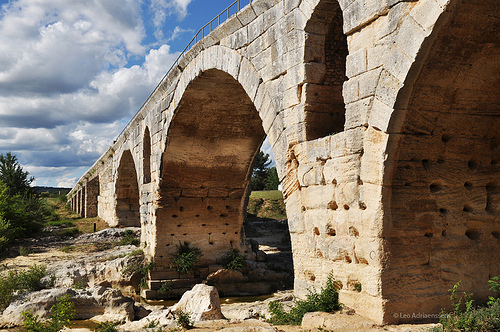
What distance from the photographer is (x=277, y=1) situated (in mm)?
7074

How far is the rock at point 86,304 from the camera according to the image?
832 centimetres

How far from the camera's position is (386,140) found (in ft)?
16.0

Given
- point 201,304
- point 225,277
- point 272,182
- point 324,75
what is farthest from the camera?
point 272,182

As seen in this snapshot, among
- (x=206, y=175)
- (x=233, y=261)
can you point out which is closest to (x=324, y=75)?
(x=206, y=175)

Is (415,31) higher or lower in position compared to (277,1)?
lower

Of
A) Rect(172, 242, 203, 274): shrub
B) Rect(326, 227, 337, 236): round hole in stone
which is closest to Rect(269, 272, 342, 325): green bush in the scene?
Rect(326, 227, 337, 236): round hole in stone

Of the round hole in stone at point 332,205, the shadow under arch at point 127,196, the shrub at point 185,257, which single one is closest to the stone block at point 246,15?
the round hole in stone at point 332,205

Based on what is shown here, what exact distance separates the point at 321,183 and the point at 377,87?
60.8 inches

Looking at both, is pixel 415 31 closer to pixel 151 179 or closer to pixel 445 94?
pixel 445 94

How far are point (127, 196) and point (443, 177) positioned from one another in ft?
60.6

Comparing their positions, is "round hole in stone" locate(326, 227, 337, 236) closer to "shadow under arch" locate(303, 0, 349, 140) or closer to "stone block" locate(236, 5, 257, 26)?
"shadow under arch" locate(303, 0, 349, 140)

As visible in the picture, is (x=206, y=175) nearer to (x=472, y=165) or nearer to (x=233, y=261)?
(x=233, y=261)

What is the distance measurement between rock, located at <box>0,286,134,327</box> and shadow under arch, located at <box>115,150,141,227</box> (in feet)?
39.6

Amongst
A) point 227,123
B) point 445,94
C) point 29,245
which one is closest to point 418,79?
point 445,94
